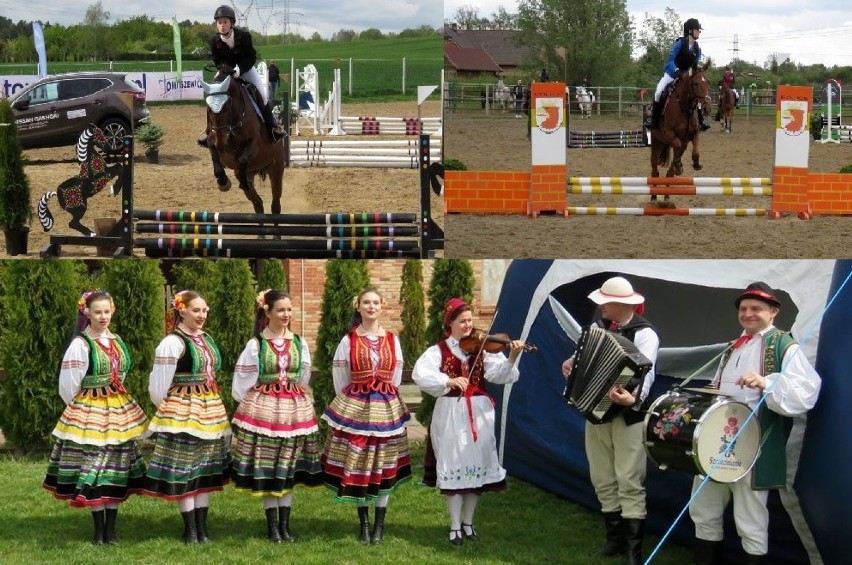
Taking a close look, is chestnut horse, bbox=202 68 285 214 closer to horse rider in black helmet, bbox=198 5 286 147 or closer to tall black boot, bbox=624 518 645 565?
horse rider in black helmet, bbox=198 5 286 147

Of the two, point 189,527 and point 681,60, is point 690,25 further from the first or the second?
point 189,527

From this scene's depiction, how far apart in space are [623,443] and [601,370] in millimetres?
432

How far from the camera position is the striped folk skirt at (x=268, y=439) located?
525 cm

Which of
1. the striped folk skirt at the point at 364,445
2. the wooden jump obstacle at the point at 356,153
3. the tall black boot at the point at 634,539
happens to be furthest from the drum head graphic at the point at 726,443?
the wooden jump obstacle at the point at 356,153

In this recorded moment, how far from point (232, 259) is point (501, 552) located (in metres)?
3.02

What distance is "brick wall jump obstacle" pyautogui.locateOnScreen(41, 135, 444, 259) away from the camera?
7.32m

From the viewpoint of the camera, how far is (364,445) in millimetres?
5277

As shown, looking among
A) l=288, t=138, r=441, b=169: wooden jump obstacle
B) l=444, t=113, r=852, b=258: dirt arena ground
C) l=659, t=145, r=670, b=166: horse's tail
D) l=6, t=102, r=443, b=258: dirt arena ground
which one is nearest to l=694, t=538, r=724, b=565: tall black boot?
l=444, t=113, r=852, b=258: dirt arena ground

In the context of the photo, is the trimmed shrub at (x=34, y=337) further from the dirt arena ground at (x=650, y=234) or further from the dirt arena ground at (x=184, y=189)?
the dirt arena ground at (x=650, y=234)

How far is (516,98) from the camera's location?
16578 millimetres

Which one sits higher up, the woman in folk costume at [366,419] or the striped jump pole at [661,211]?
the striped jump pole at [661,211]

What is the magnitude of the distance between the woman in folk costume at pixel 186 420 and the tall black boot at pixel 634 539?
73.6 inches

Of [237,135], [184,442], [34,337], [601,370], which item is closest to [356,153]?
[237,135]

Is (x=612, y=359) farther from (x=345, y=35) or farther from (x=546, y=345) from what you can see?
(x=345, y=35)
